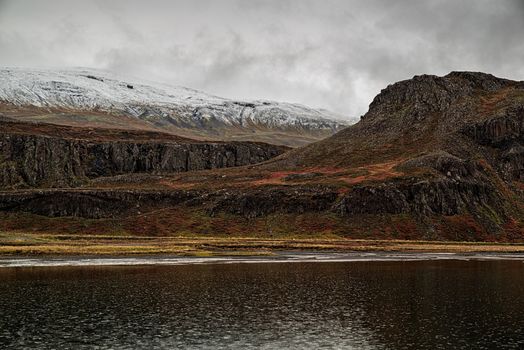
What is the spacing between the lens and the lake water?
111 ft

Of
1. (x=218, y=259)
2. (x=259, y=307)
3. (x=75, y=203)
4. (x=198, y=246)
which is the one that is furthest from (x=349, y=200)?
(x=259, y=307)

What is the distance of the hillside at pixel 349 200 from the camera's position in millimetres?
144000

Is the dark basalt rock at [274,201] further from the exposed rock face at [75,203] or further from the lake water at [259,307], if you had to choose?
the lake water at [259,307]

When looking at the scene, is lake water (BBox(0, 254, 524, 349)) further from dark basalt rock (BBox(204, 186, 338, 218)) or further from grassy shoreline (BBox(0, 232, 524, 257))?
dark basalt rock (BBox(204, 186, 338, 218))

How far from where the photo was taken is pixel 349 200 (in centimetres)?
15138

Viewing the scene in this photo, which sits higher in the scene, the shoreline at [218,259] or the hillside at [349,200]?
the hillside at [349,200]

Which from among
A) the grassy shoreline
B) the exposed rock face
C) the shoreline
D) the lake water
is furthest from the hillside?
the lake water

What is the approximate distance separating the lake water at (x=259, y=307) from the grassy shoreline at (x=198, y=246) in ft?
70.1

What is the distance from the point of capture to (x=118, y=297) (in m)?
50.4

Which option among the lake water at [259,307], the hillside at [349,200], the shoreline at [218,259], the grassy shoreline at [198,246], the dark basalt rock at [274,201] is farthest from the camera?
the dark basalt rock at [274,201]

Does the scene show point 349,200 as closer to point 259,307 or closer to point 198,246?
point 198,246

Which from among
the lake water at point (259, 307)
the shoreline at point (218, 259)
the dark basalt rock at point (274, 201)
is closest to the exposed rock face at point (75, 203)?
the dark basalt rock at point (274, 201)

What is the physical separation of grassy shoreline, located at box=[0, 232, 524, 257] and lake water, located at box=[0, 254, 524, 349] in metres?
21.4

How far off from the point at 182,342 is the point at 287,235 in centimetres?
10930
